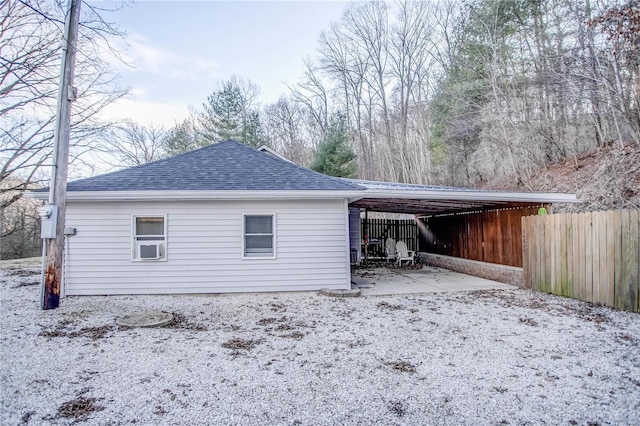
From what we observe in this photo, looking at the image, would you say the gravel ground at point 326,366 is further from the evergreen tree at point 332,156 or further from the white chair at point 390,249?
the evergreen tree at point 332,156

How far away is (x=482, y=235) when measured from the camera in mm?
9961

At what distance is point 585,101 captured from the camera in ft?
38.5

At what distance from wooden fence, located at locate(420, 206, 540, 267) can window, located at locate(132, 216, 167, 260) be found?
8.23 m

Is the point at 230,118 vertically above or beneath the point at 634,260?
above

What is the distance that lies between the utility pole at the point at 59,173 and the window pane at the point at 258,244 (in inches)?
134

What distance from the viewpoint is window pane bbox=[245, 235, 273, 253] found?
7707mm

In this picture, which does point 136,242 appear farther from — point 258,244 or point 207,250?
point 258,244

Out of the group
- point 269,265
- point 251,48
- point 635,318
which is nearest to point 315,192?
point 269,265

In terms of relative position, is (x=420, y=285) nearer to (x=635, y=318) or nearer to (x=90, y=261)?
(x=635, y=318)

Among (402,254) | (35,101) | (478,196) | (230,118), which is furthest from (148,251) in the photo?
(230,118)

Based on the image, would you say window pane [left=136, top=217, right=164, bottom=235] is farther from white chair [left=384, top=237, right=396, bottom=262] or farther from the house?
white chair [left=384, top=237, right=396, bottom=262]

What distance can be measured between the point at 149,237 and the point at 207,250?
50.0 inches

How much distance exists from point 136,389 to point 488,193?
7571 millimetres

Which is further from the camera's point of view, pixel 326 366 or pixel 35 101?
pixel 35 101
